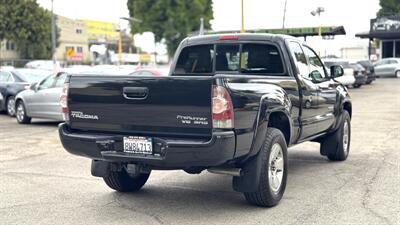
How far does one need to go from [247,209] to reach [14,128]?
9.69 m

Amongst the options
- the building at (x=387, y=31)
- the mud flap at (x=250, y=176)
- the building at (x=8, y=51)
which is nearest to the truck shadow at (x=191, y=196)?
the mud flap at (x=250, y=176)

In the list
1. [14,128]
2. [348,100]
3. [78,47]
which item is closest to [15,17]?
[78,47]

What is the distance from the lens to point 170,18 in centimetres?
6006

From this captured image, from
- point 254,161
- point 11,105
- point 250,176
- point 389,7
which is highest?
point 389,7

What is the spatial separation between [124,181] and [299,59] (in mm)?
2719

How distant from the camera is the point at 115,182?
711 cm

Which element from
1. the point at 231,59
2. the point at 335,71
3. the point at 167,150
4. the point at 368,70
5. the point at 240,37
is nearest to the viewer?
the point at 167,150

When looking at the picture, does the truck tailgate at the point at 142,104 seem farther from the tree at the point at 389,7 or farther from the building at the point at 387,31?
the tree at the point at 389,7

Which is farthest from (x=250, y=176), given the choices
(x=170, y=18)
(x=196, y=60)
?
(x=170, y=18)

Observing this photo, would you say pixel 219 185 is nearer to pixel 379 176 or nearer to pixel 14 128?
pixel 379 176

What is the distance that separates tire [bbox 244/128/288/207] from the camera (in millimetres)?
6125

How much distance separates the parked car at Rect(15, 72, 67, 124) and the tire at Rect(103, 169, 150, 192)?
6.95 m

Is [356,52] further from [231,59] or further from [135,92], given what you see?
[135,92]

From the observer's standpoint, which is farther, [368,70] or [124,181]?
[368,70]
